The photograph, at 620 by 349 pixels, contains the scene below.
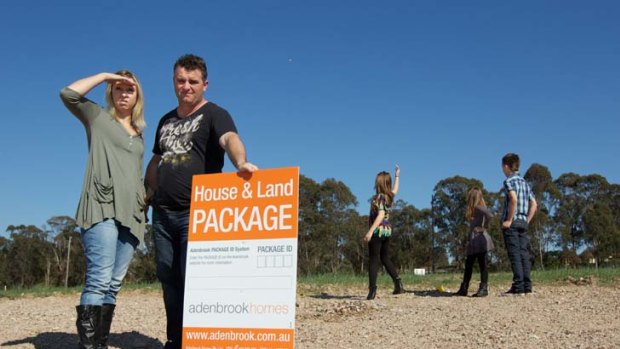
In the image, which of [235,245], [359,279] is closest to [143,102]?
[235,245]

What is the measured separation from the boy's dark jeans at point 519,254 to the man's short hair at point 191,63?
6212 mm

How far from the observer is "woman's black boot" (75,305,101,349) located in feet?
12.8

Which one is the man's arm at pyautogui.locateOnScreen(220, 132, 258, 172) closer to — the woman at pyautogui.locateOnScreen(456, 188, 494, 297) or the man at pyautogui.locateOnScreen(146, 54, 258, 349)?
the man at pyautogui.locateOnScreen(146, 54, 258, 349)

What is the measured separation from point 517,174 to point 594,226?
47447 millimetres

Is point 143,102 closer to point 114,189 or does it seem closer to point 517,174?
point 114,189

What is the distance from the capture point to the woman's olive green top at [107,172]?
3875 mm

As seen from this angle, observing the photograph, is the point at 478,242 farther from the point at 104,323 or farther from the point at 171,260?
the point at 104,323

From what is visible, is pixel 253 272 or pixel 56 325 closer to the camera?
pixel 253 272

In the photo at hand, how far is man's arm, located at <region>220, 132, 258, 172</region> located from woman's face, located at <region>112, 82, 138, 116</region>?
957 mm

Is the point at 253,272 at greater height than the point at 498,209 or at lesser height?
lesser

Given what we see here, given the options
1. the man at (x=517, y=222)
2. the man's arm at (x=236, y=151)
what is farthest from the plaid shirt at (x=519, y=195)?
the man's arm at (x=236, y=151)

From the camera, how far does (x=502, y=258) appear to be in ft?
157

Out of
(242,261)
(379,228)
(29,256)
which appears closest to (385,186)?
(379,228)

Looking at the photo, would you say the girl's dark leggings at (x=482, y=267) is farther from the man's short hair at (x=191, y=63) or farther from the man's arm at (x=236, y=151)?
the man's short hair at (x=191, y=63)
